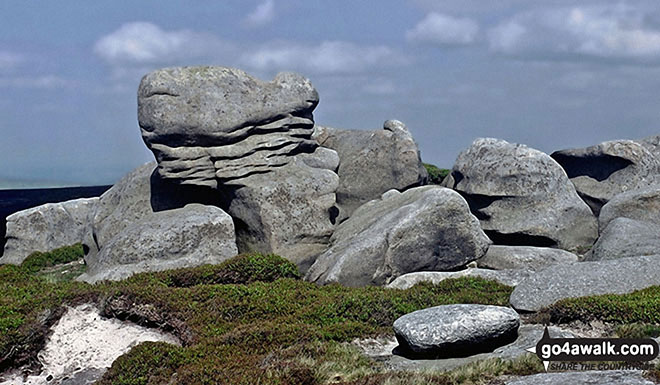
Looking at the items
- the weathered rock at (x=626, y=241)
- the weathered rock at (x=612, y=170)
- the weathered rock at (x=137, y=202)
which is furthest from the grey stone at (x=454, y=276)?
the weathered rock at (x=612, y=170)

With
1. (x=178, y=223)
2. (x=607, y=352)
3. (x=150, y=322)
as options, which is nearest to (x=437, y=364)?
(x=607, y=352)

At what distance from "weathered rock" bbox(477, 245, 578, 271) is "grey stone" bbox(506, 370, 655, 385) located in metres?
14.4

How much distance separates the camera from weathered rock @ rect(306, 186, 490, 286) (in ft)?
83.5

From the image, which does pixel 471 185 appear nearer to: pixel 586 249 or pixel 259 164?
pixel 586 249

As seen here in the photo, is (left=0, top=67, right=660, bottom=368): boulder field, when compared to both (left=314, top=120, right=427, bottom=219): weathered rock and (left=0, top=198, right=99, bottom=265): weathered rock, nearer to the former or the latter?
(left=314, top=120, right=427, bottom=219): weathered rock

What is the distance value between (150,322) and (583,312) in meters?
10.5

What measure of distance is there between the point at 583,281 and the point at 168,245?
1523cm

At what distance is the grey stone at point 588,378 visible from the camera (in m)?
12.5

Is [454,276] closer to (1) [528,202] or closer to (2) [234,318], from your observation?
(2) [234,318]

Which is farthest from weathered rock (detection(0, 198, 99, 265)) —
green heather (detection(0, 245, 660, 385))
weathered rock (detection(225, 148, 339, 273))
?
green heather (detection(0, 245, 660, 385))

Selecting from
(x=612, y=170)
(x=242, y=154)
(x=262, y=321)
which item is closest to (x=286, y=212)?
(x=242, y=154)

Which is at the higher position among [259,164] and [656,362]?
[259,164]

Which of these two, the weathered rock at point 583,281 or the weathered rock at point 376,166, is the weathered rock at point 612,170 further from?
the weathered rock at point 583,281

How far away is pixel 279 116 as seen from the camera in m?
33.0
